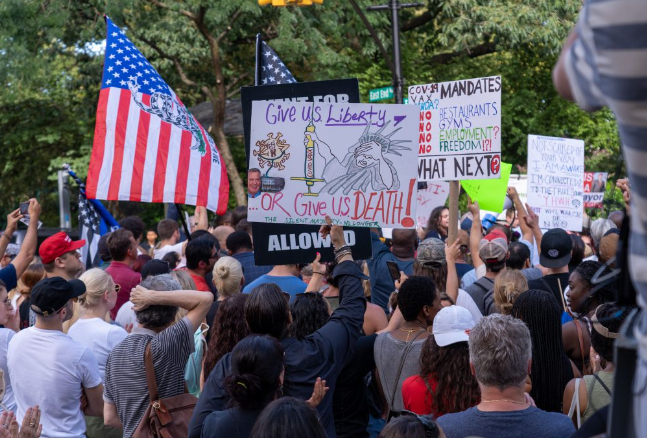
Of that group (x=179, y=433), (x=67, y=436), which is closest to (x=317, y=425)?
(x=179, y=433)

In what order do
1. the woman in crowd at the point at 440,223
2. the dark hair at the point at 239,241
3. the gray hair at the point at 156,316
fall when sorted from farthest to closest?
the woman in crowd at the point at 440,223, the dark hair at the point at 239,241, the gray hair at the point at 156,316

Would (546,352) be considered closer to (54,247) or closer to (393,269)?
(393,269)

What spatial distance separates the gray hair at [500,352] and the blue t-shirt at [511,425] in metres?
0.14

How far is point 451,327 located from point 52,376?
2197 millimetres

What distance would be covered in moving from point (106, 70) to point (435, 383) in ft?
17.3

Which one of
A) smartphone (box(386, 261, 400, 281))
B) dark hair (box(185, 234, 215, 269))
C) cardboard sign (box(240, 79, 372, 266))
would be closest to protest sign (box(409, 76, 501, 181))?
smartphone (box(386, 261, 400, 281))

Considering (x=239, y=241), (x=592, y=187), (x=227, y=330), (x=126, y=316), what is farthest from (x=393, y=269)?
(x=592, y=187)

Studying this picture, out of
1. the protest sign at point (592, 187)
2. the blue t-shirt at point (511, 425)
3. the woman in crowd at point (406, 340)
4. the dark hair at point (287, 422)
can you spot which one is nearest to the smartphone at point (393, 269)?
the woman in crowd at point (406, 340)

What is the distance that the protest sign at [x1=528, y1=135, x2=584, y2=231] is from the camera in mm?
11016

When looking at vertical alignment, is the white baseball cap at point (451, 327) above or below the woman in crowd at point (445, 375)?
above

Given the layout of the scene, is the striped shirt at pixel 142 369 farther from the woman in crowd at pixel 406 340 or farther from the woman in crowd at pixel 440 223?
the woman in crowd at pixel 440 223

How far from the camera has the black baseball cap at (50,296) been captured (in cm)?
471

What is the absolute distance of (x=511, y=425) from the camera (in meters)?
3.26

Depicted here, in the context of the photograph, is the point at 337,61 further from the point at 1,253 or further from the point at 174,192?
the point at 1,253
